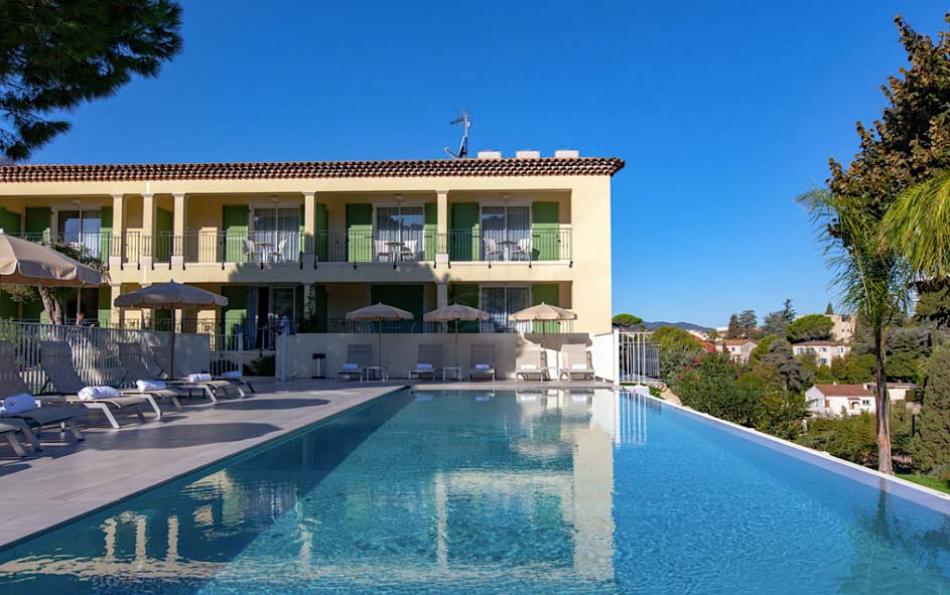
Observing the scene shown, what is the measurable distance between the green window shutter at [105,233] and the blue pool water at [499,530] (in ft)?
60.2

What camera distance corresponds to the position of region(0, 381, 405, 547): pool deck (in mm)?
4262

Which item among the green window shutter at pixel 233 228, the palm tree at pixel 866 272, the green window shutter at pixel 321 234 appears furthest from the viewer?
the green window shutter at pixel 233 228

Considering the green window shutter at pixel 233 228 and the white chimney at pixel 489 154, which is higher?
the white chimney at pixel 489 154

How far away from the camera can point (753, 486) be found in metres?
5.91

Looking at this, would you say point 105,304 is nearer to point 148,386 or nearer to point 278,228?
point 278,228

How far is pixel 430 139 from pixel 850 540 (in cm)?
2714

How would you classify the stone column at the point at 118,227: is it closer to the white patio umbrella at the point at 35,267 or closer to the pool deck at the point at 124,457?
the pool deck at the point at 124,457

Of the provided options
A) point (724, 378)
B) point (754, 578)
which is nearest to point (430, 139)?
point (724, 378)

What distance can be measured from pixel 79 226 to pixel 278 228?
23.3ft

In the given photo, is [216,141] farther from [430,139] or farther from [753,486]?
[753,486]

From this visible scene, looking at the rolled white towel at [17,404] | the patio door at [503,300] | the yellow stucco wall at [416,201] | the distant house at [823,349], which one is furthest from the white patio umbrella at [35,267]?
the distant house at [823,349]

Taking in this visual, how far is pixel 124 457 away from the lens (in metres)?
6.15

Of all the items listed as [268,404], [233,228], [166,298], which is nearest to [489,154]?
[233,228]

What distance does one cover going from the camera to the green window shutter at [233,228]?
73.8ft
